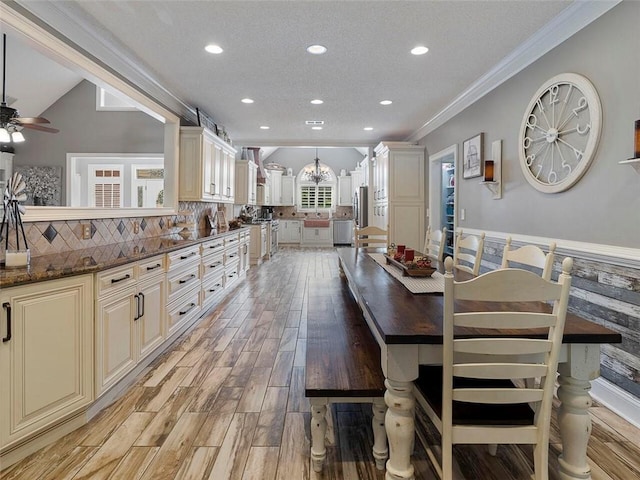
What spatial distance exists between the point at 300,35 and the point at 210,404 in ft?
8.93

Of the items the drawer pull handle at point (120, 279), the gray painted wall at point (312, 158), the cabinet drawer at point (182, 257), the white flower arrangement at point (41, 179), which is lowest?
the drawer pull handle at point (120, 279)

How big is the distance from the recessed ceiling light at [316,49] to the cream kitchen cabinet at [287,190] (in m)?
9.81

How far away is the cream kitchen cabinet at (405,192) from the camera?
6.00m

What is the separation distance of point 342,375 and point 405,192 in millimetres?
4717

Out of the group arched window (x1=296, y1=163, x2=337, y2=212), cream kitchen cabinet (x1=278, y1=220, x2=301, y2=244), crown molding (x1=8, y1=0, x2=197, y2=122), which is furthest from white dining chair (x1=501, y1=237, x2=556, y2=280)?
arched window (x1=296, y1=163, x2=337, y2=212)

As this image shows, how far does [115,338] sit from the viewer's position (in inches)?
88.5

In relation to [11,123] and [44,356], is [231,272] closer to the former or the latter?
[11,123]

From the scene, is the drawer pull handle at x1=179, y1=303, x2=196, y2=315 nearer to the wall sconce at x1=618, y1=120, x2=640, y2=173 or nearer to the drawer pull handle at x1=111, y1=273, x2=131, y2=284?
the drawer pull handle at x1=111, y1=273, x2=131, y2=284

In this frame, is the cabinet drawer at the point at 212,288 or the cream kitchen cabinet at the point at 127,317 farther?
the cabinet drawer at the point at 212,288

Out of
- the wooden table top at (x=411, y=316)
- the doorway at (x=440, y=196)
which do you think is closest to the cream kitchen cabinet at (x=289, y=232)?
the doorway at (x=440, y=196)

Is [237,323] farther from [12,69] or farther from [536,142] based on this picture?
[12,69]

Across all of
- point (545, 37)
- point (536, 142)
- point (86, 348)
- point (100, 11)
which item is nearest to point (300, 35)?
point (100, 11)

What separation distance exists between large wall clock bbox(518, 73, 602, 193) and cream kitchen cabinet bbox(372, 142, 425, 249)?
2.83 m

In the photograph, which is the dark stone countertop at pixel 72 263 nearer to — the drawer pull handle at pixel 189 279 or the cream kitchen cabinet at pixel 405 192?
the drawer pull handle at pixel 189 279
